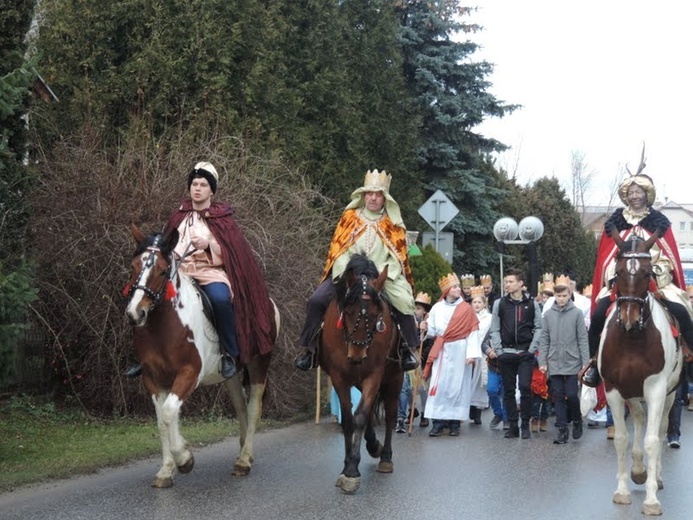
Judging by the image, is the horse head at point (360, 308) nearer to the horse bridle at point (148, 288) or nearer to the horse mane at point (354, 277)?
the horse mane at point (354, 277)

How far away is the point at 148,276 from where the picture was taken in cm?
934

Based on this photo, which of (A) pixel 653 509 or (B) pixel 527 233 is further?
(B) pixel 527 233

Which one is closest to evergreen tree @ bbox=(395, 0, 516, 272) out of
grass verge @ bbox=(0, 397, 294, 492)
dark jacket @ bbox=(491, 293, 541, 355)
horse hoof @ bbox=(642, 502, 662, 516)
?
dark jacket @ bbox=(491, 293, 541, 355)

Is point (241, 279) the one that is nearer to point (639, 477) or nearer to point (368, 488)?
point (368, 488)

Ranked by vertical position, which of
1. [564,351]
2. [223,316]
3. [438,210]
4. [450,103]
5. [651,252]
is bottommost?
[564,351]

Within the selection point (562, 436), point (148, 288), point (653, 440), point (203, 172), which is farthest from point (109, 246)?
point (653, 440)

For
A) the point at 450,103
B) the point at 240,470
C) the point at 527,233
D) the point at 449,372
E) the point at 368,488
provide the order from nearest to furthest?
the point at 368,488 → the point at 240,470 → the point at 449,372 → the point at 527,233 → the point at 450,103

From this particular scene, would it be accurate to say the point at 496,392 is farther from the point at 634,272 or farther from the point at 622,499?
the point at 634,272

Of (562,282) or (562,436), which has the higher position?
(562,282)

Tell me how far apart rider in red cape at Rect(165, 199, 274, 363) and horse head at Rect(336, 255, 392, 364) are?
0.94 m

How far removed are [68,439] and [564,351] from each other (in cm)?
643

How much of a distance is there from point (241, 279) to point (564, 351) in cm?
563

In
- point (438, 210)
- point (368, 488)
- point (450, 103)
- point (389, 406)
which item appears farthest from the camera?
point (450, 103)

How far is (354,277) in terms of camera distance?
407 inches
